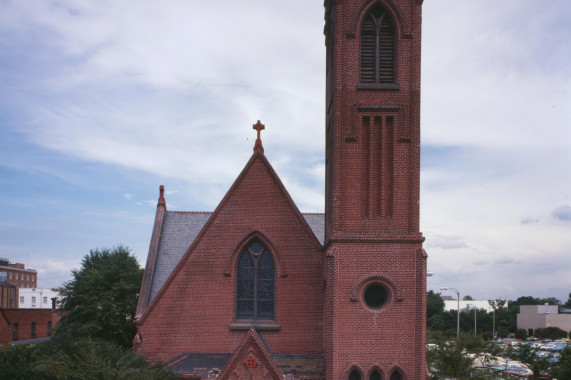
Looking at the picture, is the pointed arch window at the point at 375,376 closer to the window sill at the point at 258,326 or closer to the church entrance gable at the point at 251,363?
the church entrance gable at the point at 251,363

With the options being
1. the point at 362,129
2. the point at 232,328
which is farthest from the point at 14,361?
the point at 362,129

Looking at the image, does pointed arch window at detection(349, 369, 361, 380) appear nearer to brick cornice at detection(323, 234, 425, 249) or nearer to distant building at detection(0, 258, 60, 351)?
brick cornice at detection(323, 234, 425, 249)

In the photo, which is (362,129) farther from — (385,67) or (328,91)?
(328,91)

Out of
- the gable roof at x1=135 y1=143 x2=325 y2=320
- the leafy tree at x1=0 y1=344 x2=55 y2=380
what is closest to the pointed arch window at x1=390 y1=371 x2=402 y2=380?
the gable roof at x1=135 y1=143 x2=325 y2=320

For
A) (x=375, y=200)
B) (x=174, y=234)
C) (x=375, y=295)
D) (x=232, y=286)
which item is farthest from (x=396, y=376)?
(x=174, y=234)

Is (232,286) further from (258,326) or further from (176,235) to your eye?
(176,235)

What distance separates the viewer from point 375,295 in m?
18.3

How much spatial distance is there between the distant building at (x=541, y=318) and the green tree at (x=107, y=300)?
3565 inches

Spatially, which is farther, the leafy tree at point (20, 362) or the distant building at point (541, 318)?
the distant building at point (541, 318)

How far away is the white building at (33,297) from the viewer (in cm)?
8894

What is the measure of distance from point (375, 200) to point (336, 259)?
2584mm

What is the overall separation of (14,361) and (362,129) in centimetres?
1499

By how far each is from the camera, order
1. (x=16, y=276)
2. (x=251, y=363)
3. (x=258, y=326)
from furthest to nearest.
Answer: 1. (x=16, y=276)
2. (x=258, y=326)
3. (x=251, y=363)

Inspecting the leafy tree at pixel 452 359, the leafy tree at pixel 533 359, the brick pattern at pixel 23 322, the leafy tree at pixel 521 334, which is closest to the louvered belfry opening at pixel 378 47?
the leafy tree at pixel 452 359
